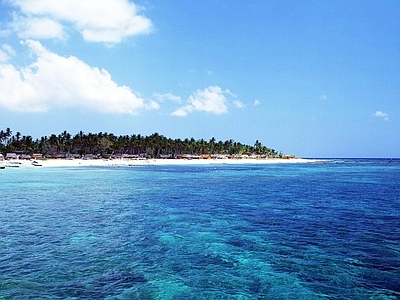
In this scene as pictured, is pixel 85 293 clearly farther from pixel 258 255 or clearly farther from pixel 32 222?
pixel 32 222

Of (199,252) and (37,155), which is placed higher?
(37,155)

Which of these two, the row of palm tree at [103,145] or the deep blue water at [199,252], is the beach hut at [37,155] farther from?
the deep blue water at [199,252]

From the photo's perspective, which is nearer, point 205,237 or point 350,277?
point 350,277

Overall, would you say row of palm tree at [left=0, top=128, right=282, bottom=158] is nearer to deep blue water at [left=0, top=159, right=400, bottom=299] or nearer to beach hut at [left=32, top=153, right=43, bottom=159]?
beach hut at [left=32, top=153, right=43, bottom=159]

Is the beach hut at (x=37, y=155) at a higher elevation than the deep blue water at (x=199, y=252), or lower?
higher

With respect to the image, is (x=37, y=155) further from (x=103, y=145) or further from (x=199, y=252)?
(x=199, y=252)

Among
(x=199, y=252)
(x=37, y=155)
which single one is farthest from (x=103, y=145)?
(x=199, y=252)

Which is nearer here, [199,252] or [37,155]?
[199,252]

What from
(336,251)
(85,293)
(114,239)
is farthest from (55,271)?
Answer: (336,251)

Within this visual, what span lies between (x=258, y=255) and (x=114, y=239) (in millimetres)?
7154

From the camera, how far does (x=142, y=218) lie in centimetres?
2330

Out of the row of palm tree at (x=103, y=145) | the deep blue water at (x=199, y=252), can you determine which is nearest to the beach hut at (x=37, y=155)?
the row of palm tree at (x=103, y=145)

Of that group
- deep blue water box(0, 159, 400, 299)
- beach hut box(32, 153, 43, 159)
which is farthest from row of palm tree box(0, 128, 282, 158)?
deep blue water box(0, 159, 400, 299)

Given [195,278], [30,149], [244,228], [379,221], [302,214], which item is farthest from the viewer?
[30,149]
